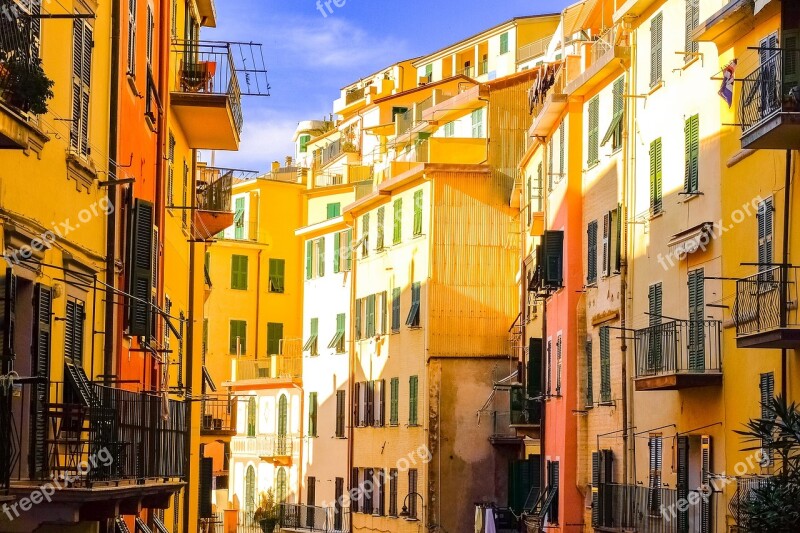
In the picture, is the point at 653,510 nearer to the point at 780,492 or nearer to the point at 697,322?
the point at 697,322

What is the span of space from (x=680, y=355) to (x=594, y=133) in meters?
9.98

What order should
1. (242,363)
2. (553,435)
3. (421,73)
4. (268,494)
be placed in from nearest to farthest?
(553,435)
(268,494)
(242,363)
(421,73)

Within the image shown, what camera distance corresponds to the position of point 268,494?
6538 centimetres

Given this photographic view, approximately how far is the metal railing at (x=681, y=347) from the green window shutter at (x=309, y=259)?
1404 inches

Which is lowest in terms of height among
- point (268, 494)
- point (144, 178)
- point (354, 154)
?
point (268, 494)

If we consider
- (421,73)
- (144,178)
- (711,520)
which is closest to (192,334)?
(144,178)

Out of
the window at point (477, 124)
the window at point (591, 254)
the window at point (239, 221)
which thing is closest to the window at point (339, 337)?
the window at point (477, 124)

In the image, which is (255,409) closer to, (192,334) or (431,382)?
(431,382)

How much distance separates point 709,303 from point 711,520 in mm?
3740

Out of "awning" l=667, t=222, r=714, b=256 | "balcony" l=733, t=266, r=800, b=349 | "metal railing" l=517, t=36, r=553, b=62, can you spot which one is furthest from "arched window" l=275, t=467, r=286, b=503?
"balcony" l=733, t=266, r=800, b=349

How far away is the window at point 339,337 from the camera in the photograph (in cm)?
5941

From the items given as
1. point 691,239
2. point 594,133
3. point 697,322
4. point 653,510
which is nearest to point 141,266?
point 697,322

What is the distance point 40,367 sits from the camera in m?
15.5

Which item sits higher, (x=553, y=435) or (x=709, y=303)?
(x=709, y=303)
